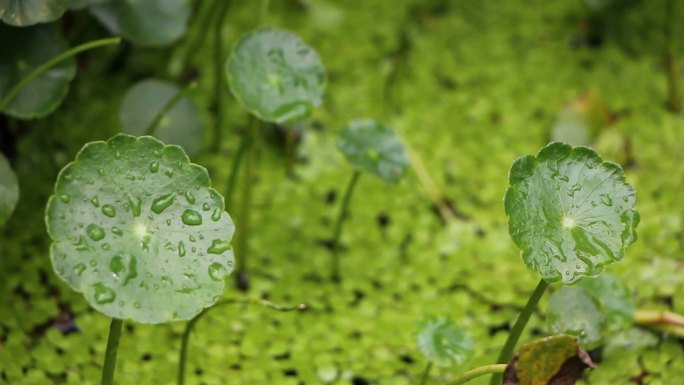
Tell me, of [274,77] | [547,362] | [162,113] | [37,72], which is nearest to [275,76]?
[274,77]

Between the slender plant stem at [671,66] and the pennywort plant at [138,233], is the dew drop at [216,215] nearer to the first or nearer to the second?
the pennywort plant at [138,233]

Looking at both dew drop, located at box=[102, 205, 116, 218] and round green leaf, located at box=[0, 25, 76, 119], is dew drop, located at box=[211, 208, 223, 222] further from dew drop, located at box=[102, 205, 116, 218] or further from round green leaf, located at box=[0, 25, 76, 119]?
round green leaf, located at box=[0, 25, 76, 119]

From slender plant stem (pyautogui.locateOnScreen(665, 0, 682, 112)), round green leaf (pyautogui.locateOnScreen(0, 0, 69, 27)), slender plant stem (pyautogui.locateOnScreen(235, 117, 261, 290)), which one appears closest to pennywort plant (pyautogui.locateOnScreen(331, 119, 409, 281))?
slender plant stem (pyautogui.locateOnScreen(235, 117, 261, 290))

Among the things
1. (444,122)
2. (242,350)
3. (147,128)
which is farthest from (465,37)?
(242,350)

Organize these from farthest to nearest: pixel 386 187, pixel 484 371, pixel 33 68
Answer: pixel 386 187, pixel 33 68, pixel 484 371

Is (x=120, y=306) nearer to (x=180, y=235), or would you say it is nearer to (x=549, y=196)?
(x=180, y=235)

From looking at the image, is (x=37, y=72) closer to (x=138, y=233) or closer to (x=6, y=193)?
(x=6, y=193)
